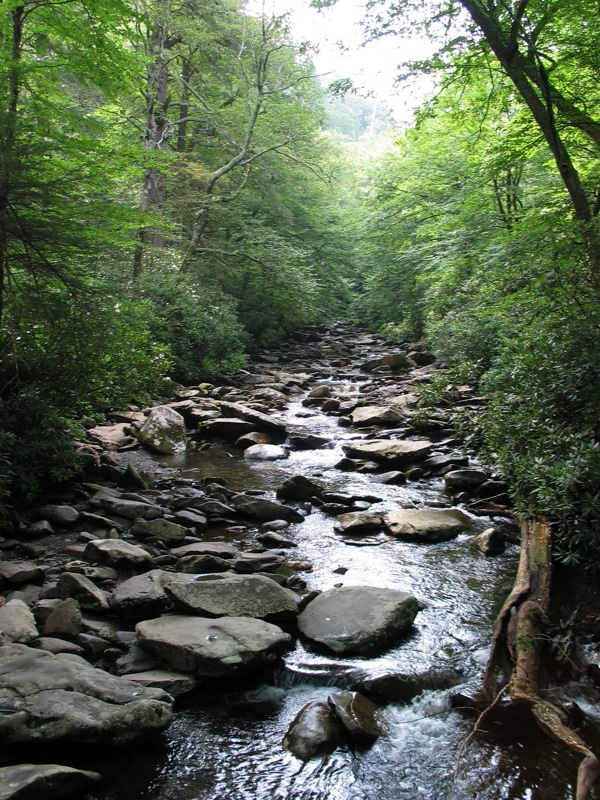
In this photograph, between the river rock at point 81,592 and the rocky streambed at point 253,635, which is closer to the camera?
the rocky streambed at point 253,635

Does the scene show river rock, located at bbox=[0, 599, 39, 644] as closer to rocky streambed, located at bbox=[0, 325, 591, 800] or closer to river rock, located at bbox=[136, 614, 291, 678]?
rocky streambed, located at bbox=[0, 325, 591, 800]

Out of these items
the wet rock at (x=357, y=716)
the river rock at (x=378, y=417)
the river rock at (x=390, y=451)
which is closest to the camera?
the wet rock at (x=357, y=716)

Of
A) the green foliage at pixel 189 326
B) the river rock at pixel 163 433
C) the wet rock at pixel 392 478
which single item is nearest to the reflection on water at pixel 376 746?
the wet rock at pixel 392 478

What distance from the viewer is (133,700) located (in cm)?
323

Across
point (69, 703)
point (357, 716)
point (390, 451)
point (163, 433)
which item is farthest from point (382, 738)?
point (163, 433)

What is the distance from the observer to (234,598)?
177 inches

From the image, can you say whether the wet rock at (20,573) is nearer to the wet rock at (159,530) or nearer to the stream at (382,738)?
the wet rock at (159,530)

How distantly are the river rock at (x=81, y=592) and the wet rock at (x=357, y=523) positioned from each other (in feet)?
10.0

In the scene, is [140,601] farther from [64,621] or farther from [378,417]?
[378,417]

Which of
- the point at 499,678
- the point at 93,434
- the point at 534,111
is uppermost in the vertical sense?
the point at 534,111

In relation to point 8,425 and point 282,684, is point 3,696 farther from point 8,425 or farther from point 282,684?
point 8,425

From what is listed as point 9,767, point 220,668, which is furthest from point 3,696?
point 220,668

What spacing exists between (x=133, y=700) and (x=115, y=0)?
8.31 m

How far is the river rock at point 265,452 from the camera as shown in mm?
9992
